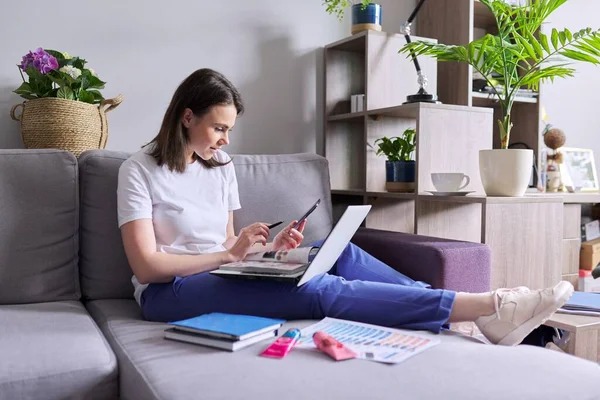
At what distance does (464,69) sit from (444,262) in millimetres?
1279

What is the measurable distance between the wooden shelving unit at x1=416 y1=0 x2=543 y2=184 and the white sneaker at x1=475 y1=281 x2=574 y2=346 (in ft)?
4.76

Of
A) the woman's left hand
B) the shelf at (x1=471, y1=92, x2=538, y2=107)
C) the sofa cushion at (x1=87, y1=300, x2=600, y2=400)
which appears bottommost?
the sofa cushion at (x1=87, y1=300, x2=600, y2=400)

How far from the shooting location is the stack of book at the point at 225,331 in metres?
1.21

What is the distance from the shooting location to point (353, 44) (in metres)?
2.55

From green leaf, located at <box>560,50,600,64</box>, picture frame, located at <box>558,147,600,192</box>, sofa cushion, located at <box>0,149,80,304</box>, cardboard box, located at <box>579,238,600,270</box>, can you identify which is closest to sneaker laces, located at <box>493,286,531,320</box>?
green leaf, located at <box>560,50,600,64</box>

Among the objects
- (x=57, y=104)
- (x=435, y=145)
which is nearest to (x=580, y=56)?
(x=435, y=145)

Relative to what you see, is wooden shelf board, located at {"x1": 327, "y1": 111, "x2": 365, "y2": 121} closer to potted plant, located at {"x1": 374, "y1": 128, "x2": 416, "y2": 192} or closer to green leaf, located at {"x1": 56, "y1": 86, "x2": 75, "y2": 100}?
potted plant, located at {"x1": 374, "y1": 128, "x2": 416, "y2": 192}

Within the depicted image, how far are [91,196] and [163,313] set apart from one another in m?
0.51

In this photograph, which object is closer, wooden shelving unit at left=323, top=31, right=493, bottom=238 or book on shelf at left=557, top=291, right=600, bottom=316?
book on shelf at left=557, top=291, right=600, bottom=316

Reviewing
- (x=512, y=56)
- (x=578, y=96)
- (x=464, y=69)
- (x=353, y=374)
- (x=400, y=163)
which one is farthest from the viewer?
(x=578, y=96)

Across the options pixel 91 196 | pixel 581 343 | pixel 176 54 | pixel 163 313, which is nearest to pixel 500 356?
pixel 581 343

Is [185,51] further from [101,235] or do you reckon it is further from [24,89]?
[101,235]

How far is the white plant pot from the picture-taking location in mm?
1987

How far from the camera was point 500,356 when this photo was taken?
1.19 meters
